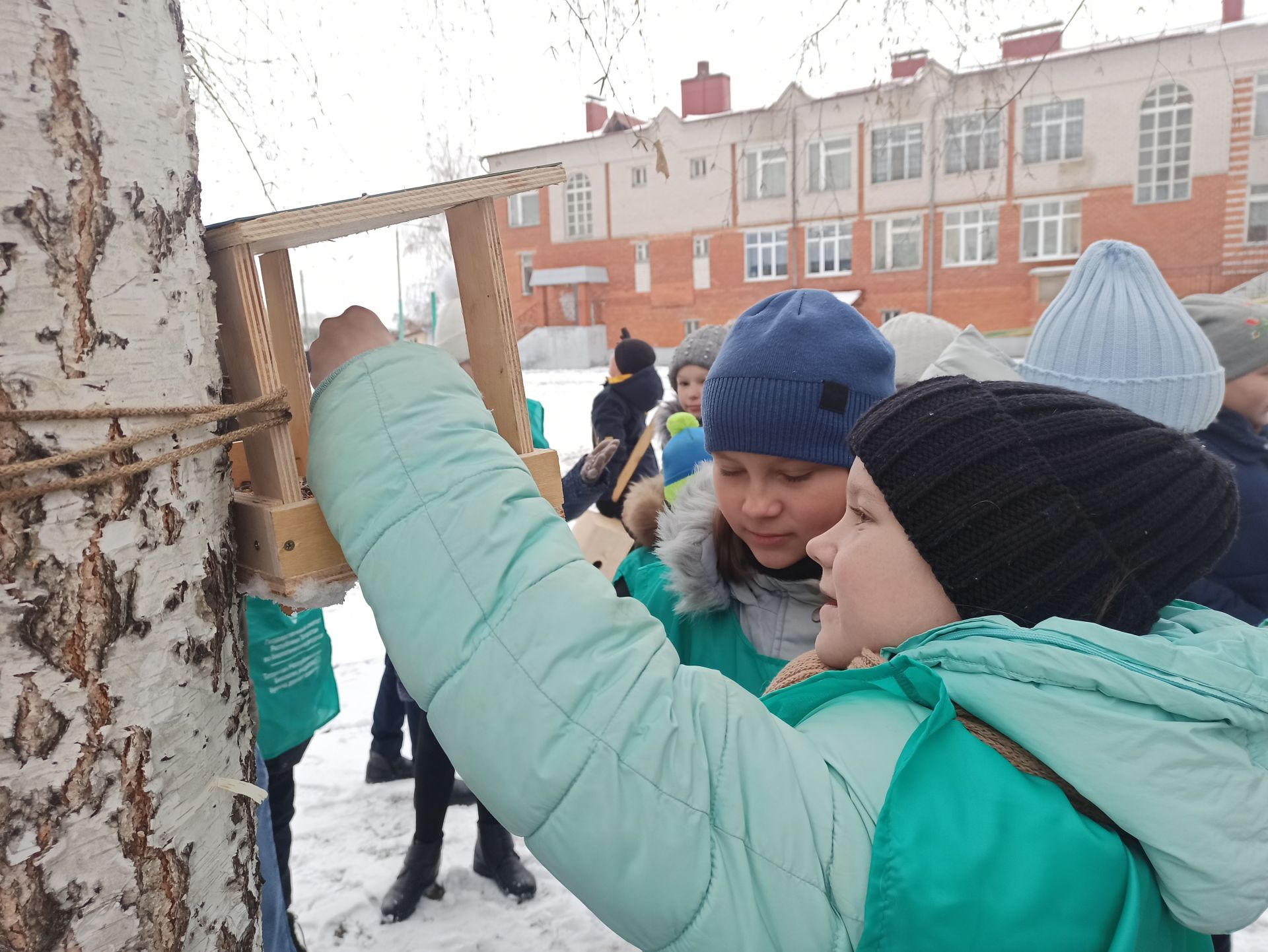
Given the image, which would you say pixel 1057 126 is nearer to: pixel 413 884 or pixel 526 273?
pixel 526 273

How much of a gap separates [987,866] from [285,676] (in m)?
2.07

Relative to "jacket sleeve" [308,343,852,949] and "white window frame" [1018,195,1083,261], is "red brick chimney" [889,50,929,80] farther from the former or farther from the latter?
"white window frame" [1018,195,1083,261]

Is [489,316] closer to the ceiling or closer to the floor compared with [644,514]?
closer to the ceiling

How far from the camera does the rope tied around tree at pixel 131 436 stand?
0.74 metres

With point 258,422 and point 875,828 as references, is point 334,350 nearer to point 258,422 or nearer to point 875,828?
point 258,422

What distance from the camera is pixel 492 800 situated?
76 centimetres

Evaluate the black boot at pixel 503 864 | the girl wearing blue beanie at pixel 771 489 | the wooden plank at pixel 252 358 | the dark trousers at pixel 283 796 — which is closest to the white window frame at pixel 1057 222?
the black boot at pixel 503 864

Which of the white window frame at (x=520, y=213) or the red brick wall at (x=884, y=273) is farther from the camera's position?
the white window frame at (x=520, y=213)

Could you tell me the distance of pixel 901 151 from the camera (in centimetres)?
2406

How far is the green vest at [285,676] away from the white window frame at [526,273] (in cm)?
2789

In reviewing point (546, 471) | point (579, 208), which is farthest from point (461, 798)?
point (579, 208)

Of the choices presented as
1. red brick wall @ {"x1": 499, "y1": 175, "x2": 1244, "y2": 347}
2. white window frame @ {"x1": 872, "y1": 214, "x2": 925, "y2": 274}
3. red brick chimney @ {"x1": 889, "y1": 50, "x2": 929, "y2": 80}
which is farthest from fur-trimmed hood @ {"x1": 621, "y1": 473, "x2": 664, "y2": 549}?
white window frame @ {"x1": 872, "y1": 214, "x2": 925, "y2": 274}

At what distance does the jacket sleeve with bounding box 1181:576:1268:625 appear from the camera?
82.1 inches

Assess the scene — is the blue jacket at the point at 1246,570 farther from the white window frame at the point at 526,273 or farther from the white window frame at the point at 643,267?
the white window frame at the point at 526,273
